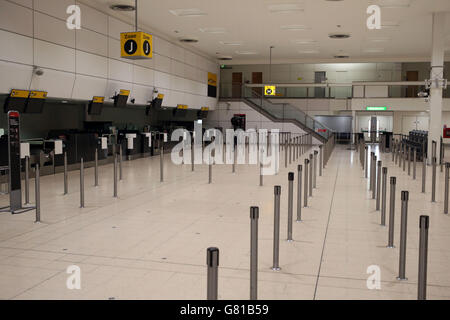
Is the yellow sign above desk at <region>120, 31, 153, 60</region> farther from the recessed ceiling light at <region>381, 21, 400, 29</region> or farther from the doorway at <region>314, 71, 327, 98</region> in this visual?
the doorway at <region>314, 71, 327, 98</region>

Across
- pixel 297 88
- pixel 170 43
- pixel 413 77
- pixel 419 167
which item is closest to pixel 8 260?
pixel 419 167

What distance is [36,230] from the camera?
7.09 m

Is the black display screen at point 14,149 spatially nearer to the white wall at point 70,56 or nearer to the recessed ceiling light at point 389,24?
the white wall at point 70,56

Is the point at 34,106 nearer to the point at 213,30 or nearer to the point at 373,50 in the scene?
the point at 213,30

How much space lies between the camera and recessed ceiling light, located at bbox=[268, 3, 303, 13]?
16.8 meters

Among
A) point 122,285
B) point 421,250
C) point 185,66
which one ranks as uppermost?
point 185,66

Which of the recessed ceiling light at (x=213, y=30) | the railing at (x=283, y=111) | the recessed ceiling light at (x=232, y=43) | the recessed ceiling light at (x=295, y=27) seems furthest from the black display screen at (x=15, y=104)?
the railing at (x=283, y=111)

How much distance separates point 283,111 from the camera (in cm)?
3378

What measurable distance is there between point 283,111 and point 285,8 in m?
16.7

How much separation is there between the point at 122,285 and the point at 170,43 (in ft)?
67.9

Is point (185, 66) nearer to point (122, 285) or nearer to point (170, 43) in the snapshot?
point (170, 43)

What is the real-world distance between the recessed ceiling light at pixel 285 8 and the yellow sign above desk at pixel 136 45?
5.28m

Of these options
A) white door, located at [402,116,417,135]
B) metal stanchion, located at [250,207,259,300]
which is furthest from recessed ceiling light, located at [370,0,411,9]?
white door, located at [402,116,417,135]

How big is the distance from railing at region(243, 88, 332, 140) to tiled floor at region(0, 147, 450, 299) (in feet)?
72.6
